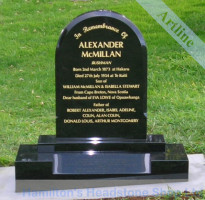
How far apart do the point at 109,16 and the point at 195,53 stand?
4450mm

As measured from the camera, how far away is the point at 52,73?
8719mm

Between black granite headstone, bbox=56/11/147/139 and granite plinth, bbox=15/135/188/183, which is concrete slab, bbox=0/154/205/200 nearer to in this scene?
granite plinth, bbox=15/135/188/183

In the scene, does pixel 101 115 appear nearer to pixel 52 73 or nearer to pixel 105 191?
pixel 105 191

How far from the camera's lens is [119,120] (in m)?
5.21

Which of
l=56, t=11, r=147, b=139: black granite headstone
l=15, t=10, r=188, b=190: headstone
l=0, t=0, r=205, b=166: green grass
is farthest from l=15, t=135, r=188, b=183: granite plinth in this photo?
l=0, t=0, r=205, b=166: green grass

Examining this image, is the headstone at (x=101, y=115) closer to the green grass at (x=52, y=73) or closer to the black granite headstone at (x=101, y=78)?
the black granite headstone at (x=101, y=78)

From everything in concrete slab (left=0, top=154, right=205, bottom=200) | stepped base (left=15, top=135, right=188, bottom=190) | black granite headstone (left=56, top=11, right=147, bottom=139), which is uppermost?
black granite headstone (left=56, top=11, right=147, bottom=139)

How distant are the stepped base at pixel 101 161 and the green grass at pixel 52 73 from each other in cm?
60

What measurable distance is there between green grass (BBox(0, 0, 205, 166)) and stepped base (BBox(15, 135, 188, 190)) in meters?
0.60

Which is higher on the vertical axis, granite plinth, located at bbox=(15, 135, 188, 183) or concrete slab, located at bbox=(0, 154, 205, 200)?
granite plinth, located at bbox=(15, 135, 188, 183)

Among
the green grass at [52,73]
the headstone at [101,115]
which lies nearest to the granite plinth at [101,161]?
the headstone at [101,115]

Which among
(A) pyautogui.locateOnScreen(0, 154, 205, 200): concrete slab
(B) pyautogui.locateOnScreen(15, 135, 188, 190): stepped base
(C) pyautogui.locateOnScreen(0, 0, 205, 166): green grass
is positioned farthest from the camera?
(C) pyautogui.locateOnScreen(0, 0, 205, 166): green grass

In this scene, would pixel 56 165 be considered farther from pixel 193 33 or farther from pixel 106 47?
pixel 193 33

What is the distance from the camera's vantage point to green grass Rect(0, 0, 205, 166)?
20.9 feet
